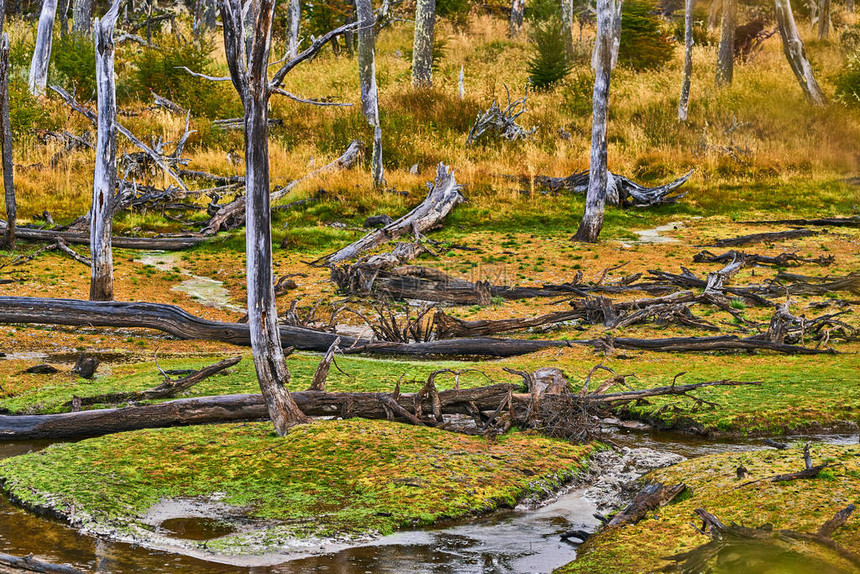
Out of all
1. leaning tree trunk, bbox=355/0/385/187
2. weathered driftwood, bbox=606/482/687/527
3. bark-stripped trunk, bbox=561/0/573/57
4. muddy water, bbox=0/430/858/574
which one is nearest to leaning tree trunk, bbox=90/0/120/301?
muddy water, bbox=0/430/858/574

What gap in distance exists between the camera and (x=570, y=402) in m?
6.99

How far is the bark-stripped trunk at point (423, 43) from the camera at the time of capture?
97.0 ft

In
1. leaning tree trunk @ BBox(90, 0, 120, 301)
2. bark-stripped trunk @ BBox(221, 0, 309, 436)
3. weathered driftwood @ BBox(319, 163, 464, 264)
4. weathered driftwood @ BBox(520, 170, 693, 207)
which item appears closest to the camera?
bark-stripped trunk @ BBox(221, 0, 309, 436)

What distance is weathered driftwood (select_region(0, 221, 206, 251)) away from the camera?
648 inches

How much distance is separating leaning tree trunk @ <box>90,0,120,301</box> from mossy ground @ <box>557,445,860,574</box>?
948 centimetres

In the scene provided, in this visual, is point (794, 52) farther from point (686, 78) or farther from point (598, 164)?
point (686, 78)

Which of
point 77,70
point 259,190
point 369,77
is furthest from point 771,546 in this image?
point 77,70

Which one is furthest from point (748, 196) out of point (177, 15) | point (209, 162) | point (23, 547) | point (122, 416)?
point (177, 15)

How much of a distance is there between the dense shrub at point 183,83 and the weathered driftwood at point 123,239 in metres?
9.10

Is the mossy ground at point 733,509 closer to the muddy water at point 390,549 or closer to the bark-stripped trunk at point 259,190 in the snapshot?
the muddy water at point 390,549

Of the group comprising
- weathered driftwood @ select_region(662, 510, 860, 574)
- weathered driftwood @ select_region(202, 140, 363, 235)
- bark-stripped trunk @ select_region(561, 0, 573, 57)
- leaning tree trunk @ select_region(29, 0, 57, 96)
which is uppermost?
bark-stripped trunk @ select_region(561, 0, 573, 57)

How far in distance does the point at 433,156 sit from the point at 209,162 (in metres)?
6.13

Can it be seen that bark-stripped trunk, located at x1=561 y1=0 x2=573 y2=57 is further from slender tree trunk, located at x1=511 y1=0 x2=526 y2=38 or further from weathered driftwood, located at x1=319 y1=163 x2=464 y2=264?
weathered driftwood, located at x1=319 y1=163 x2=464 y2=264

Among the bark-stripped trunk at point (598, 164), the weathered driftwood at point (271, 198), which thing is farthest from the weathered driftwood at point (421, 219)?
the bark-stripped trunk at point (598, 164)
